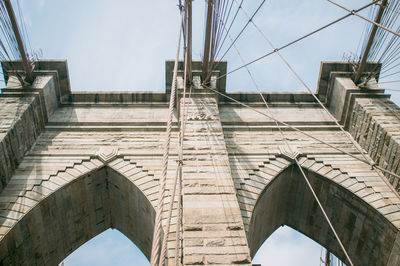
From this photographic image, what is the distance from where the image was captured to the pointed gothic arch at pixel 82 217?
22.7 feet

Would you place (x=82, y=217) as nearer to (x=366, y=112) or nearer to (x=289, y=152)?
(x=289, y=152)

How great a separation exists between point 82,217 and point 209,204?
3.75 m

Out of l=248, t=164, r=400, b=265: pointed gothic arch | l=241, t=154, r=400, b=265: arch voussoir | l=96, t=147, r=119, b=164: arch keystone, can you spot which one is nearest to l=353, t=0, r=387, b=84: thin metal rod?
l=241, t=154, r=400, b=265: arch voussoir

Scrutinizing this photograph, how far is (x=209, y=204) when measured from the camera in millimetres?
5719

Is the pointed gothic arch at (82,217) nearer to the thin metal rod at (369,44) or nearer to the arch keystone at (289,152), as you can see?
the arch keystone at (289,152)

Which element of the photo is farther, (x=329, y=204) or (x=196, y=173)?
(x=329, y=204)

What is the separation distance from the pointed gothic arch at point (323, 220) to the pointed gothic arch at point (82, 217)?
255 cm

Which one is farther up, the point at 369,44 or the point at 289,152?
the point at 369,44

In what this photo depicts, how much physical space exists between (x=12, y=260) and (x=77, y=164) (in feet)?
7.32

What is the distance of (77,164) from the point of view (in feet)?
26.2

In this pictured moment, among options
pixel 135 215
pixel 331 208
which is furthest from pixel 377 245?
pixel 135 215

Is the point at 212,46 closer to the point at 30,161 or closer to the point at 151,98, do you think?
the point at 151,98

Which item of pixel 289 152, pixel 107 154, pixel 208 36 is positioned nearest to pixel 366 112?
pixel 289 152

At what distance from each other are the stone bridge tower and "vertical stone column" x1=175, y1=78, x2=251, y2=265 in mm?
23
